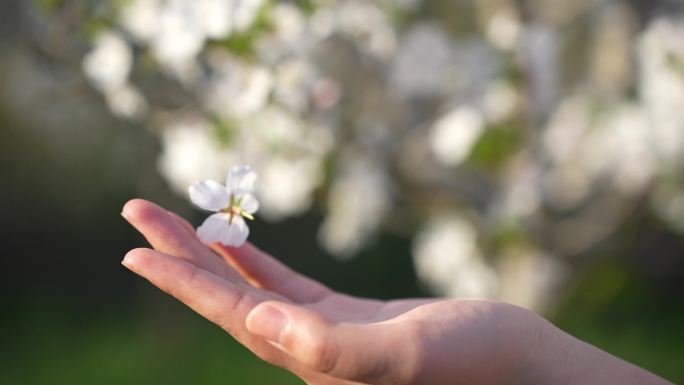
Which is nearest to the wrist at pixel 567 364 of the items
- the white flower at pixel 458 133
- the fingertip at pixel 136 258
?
the fingertip at pixel 136 258

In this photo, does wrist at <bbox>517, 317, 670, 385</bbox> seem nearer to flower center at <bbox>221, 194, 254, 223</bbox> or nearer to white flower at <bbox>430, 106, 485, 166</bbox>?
flower center at <bbox>221, 194, 254, 223</bbox>

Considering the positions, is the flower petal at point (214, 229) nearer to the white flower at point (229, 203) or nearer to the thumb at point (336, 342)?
the white flower at point (229, 203)

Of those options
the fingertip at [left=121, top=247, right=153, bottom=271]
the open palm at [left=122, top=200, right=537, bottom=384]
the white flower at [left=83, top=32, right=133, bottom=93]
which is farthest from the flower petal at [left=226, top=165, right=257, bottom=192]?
the white flower at [left=83, top=32, right=133, bottom=93]

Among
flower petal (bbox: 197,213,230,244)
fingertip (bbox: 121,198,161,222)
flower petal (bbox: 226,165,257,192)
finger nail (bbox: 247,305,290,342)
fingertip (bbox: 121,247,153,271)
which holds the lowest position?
finger nail (bbox: 247,305,290,342)

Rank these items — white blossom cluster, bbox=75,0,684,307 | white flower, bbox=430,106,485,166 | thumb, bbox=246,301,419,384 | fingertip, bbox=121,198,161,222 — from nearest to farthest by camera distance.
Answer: thumb, bbox=246,301,419,384 < fingertip, bbox=121,198,161,222 < white blossom cluster, bbox=75,0,684,307 < white flower, bbox=430,106,485,166

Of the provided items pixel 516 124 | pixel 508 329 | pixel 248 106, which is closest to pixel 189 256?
pixel 508 329

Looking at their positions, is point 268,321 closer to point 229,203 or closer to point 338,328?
point 338,328

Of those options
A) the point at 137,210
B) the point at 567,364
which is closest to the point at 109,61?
the point at 137,210

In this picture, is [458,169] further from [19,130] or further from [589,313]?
[19,130]

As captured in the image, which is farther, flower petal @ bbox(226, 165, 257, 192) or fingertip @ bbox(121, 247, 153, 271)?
flower petal @ bbox(226, 165, 257, 192)
